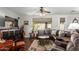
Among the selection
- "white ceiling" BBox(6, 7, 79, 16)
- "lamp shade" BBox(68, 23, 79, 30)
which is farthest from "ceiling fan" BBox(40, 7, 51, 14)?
"lamp shade" BBox(68, 23, 79, 30)

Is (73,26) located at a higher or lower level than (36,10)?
lower

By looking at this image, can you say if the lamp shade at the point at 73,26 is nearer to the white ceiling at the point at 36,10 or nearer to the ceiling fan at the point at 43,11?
the white ceiling at the point at 36,10

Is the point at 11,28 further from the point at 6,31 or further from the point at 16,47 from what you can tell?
the point at 16,47

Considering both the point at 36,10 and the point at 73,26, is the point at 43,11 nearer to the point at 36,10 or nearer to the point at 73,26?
the point at 36,10

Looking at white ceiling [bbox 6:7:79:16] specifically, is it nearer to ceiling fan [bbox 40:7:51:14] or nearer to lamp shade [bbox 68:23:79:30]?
ceiling fan [bbox 40:7:51:14]

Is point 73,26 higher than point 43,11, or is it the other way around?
point 43,11

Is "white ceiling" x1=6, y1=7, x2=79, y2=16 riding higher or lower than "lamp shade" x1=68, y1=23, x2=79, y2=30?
higher

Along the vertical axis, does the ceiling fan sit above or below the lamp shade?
above

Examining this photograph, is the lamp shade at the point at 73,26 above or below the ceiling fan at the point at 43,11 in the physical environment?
below

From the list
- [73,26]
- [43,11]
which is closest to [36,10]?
[43,11]

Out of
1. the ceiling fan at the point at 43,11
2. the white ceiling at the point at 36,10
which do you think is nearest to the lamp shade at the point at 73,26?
the white ceiling at the point at 36,10
